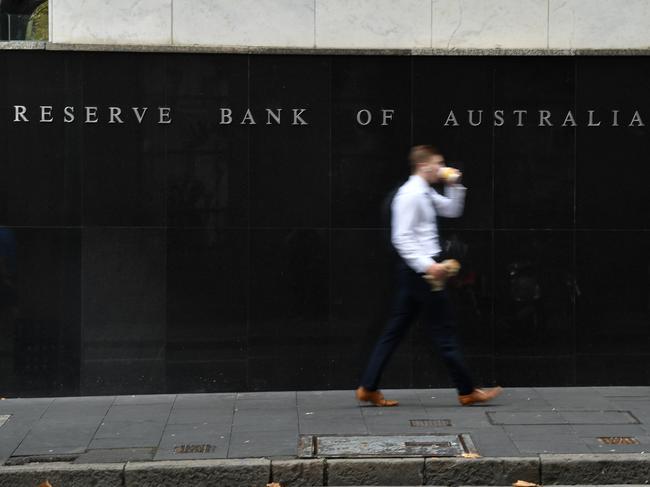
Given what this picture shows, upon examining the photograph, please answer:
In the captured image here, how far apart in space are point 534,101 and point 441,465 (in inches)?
155

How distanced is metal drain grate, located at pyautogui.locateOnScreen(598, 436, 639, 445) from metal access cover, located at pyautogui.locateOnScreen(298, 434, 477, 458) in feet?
3.13

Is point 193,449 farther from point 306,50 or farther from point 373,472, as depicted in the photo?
point 306,50

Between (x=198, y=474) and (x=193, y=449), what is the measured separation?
21.1 inches

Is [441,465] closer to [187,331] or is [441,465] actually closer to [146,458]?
[146,458]

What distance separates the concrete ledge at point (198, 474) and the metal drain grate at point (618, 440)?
2427mm

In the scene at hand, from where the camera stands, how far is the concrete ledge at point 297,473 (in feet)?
22.6

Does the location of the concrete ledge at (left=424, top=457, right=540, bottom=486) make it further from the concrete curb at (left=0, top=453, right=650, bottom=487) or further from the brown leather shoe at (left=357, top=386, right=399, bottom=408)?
the brown leather shoe at (left=357, top=386, right=399, bottom=408)

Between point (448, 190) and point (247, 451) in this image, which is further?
point (448, 190)

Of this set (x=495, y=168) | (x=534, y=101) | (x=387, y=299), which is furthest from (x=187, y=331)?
(x=534, y=101)

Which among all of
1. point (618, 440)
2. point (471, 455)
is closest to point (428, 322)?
point (471, 455)

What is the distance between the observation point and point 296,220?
Answer: 9.49 metres

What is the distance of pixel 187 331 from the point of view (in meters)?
9.45

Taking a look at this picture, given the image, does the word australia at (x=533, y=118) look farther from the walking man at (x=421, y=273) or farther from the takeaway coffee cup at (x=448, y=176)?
the takeaway coffee cup at (x=448, y=176)

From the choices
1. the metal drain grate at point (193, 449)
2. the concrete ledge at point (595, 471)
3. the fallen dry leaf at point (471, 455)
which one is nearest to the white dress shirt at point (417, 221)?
the fallen dry leaf at point (471, 455)
